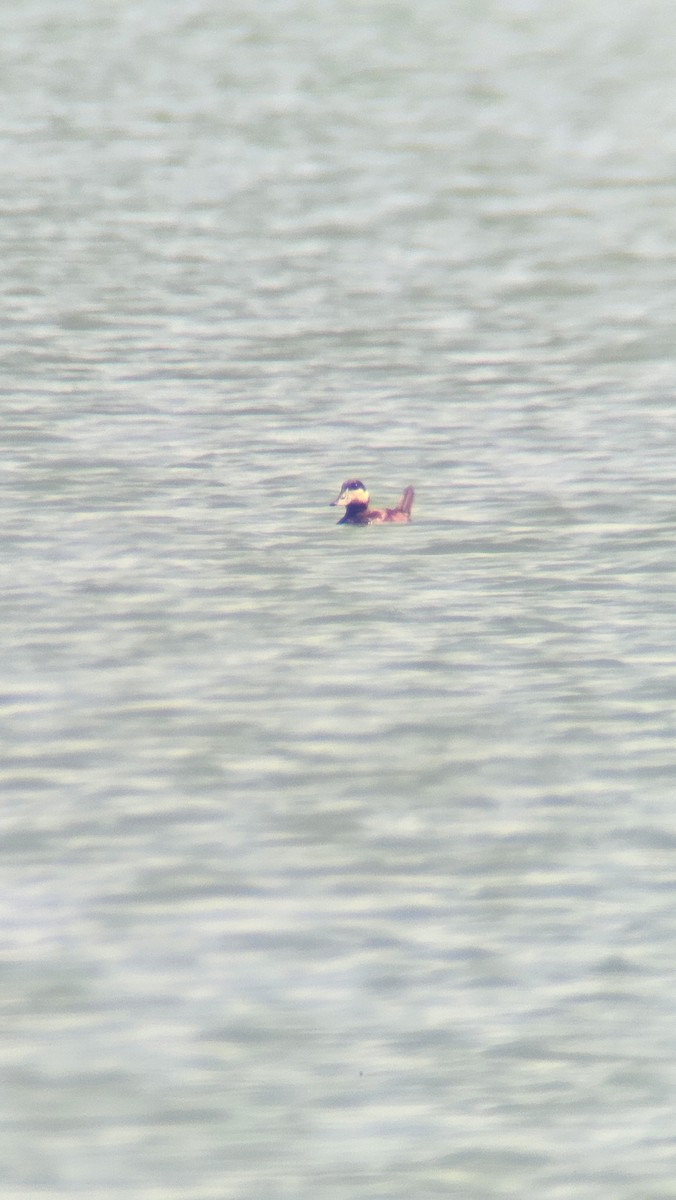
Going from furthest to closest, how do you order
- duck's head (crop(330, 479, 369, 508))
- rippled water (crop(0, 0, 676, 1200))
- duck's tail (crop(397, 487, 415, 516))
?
duck's tail (crop(397, 487, 415, 516)) < duck's head (crop(330, 479, 369, 508)) < rippled water (crop(0, 0, 676, 1200))

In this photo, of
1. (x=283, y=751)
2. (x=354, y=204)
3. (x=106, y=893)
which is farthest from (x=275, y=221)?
(x=106, y=893)

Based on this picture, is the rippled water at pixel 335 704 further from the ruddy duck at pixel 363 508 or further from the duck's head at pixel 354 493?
the duck's head at pixel 354 493

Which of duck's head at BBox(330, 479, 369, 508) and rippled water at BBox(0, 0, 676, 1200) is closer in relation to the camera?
rippled water at BBox(0, 0, 676, 1200)

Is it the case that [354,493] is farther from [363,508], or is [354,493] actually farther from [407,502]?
[407,502]

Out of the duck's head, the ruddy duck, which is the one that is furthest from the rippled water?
the duck's head

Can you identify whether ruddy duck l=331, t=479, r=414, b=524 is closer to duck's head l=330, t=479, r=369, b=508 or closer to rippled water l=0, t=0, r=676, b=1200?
duck's head l=330, t=479, r=369, b=508
